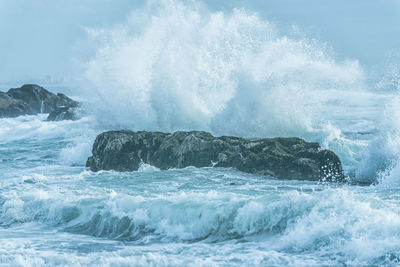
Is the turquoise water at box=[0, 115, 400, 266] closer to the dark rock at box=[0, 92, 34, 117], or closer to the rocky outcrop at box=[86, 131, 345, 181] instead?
the rocky outcrop at box=[86, 131, 345, 181]

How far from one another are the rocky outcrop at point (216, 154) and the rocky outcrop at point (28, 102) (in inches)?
964

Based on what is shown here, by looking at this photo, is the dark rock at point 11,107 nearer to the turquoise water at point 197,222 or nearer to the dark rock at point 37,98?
the dark rock at point 37,98

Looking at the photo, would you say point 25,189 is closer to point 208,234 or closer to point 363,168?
point 208,234

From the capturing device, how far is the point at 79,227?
10086 millimetres

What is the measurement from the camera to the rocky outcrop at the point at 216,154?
12.5 m

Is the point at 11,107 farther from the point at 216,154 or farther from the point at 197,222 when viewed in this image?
the point at 197,222

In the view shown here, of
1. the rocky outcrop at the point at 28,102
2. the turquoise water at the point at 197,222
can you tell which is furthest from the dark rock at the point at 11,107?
the turquoise water at the point at 197,222

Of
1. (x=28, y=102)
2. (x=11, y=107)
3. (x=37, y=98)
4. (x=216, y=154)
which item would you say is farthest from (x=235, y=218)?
(x=37, y=98)

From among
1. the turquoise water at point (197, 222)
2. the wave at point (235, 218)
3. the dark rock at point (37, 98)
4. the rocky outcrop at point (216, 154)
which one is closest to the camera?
the turquoise water at point (197, 222)

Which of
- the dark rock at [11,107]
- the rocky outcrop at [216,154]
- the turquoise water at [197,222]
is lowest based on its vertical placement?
the turquoise water at [197,222]

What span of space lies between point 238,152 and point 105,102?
40.5 ft

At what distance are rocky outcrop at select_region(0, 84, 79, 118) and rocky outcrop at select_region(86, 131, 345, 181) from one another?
24.5 metres

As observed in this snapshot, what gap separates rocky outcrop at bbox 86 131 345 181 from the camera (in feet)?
40.9

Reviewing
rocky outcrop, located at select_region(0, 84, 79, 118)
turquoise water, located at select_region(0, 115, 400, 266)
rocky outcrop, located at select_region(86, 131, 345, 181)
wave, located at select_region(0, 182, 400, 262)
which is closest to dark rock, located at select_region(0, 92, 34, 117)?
rocky outcrop, located at select_region(0, 84, 79, 118)
